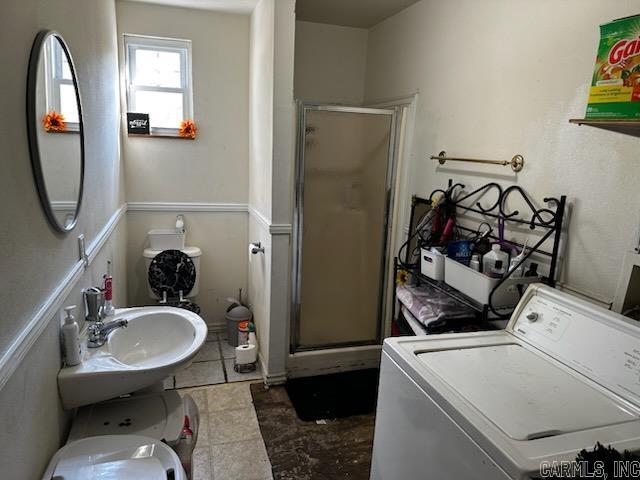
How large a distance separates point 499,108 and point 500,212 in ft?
1.62

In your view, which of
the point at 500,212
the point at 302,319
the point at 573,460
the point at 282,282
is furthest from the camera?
the point at 302,319

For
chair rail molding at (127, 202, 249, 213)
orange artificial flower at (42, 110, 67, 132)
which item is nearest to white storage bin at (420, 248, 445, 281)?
orange artificial flower at (42, 110, 67, 132)

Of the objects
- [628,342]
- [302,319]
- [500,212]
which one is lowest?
[302,319]

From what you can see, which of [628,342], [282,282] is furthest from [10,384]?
[282,282]

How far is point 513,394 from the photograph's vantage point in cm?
115

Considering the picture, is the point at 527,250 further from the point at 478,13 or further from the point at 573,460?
the point at 478,13

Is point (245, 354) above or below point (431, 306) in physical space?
below

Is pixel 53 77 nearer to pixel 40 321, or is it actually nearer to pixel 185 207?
pixel 40 321

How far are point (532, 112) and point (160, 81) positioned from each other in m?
2.63

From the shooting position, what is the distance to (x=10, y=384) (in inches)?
36.7

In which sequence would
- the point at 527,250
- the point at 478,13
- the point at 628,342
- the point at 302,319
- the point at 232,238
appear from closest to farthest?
the point at 628,342 → the point at 527,250 → the point at 478,13 → the point at 302,319 → the point at 232,238

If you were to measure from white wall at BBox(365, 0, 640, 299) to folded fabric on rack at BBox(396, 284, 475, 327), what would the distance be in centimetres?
45

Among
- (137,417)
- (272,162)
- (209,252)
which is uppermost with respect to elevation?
(272,162)

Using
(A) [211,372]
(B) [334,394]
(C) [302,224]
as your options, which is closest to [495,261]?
(C) [302,224]
